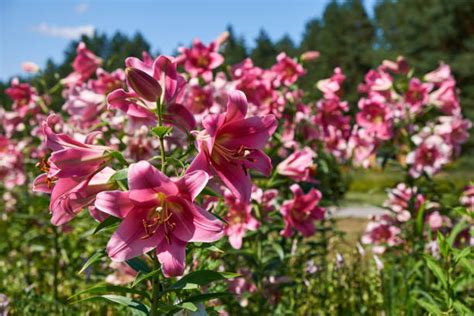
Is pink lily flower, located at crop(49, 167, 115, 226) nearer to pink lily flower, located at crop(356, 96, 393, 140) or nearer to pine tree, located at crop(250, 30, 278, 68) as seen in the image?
pink lily flower, located at crop(356, 96, 393, 140)

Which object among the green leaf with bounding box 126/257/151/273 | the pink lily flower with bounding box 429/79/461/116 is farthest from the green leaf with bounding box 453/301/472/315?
the pink lily flower with bounding box 429/79/461/116

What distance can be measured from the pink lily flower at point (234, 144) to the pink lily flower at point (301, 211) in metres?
1.30

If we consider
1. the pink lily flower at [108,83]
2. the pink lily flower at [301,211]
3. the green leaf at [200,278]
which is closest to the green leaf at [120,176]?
the green leaf at [200,278]

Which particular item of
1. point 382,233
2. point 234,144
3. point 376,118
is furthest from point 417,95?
point 234,144

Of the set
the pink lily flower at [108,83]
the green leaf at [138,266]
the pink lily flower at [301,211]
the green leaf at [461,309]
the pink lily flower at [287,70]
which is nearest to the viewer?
the green leaf at [138,266]

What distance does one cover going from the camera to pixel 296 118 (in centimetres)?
343

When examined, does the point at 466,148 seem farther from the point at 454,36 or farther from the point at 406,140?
the point at 406,140

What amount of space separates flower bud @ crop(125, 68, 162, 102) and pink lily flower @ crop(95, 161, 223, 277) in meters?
0.22

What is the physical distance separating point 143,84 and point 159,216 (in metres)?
0.32

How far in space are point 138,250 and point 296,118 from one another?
84.9 inches

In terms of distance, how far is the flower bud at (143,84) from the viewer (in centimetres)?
146

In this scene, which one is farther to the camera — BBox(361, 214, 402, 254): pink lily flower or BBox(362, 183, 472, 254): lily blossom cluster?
BBox(361, 214, 402, 254): pink lily flower

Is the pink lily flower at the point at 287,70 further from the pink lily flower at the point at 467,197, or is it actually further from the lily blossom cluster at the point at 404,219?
the pink lily flower at the point at 467,197

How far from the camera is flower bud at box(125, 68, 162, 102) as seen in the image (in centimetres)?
146
